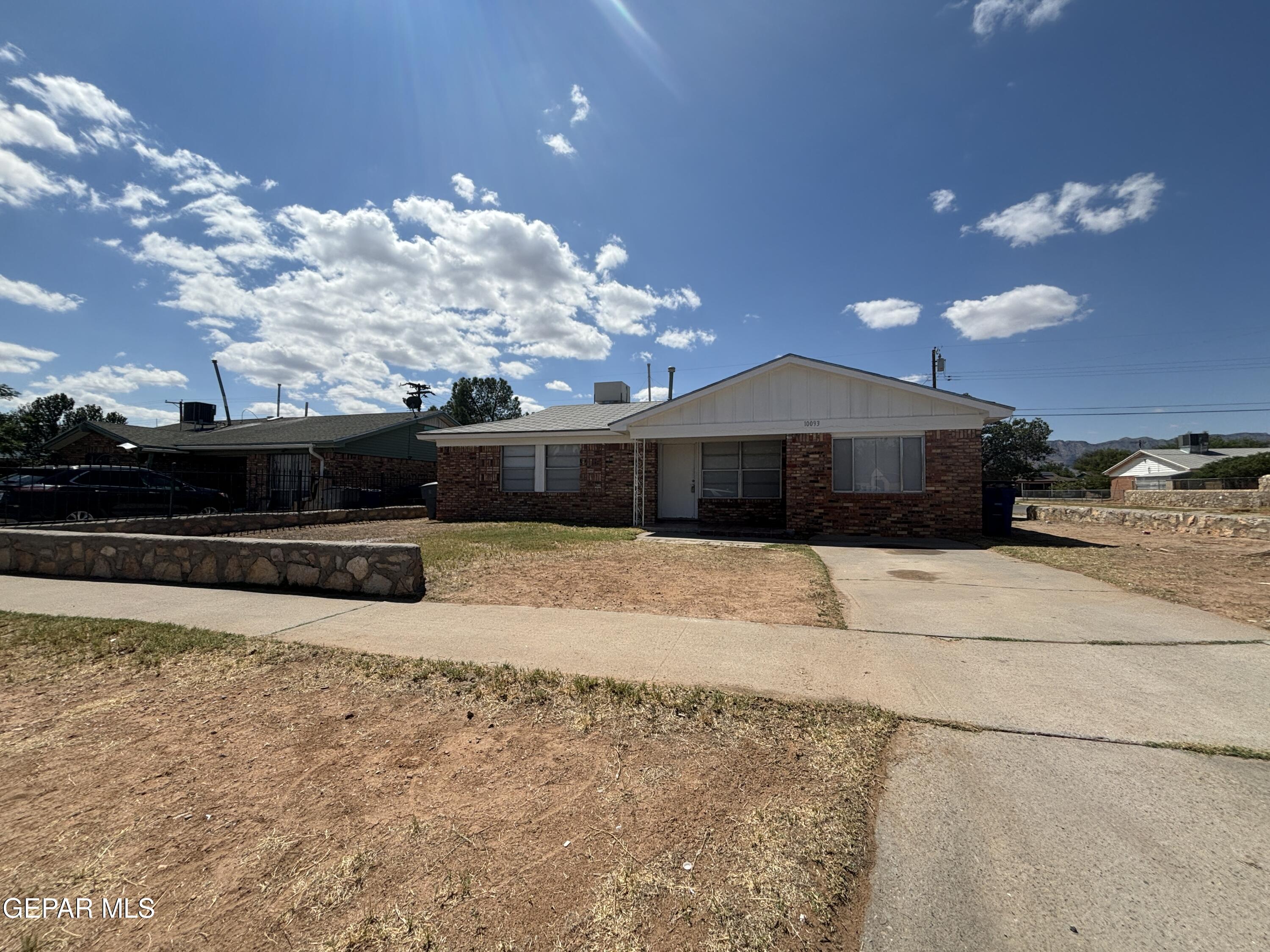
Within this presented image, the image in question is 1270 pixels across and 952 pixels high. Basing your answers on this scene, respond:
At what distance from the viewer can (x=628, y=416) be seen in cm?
1405

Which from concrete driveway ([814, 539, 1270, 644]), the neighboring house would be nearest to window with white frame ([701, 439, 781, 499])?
concrete driveway ([814, 539, 1270, 644])

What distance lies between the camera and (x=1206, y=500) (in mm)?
23062

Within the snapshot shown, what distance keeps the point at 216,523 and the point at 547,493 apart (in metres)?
7.68

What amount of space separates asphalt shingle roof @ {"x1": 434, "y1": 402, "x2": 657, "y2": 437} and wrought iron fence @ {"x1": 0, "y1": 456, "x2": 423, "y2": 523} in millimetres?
5599

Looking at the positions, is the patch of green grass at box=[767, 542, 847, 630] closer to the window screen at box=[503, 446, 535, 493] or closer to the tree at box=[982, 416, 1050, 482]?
the window screen at box=[503, 446, 535, 493]

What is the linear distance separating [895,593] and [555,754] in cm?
508

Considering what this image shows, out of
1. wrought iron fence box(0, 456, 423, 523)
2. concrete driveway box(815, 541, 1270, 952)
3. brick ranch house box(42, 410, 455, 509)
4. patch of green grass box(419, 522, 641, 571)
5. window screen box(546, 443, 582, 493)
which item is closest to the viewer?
concrete driveway box(815, 541, 1270, 952)

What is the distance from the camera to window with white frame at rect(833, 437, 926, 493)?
12.5 meters

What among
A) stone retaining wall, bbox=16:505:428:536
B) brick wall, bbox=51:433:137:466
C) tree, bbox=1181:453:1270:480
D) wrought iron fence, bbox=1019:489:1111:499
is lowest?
wrought iron fence, bbox=1019:489:1111:499

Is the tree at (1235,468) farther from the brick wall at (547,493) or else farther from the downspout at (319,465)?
the downspout at (319,465)

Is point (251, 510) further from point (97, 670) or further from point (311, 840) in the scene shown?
point (311, 840)

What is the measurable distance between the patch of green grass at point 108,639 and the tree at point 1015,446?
67028 millimetres

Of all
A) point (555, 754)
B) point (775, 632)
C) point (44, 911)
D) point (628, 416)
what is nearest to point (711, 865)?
point (555, 754)

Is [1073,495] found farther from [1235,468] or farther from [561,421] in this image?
[561,421]
